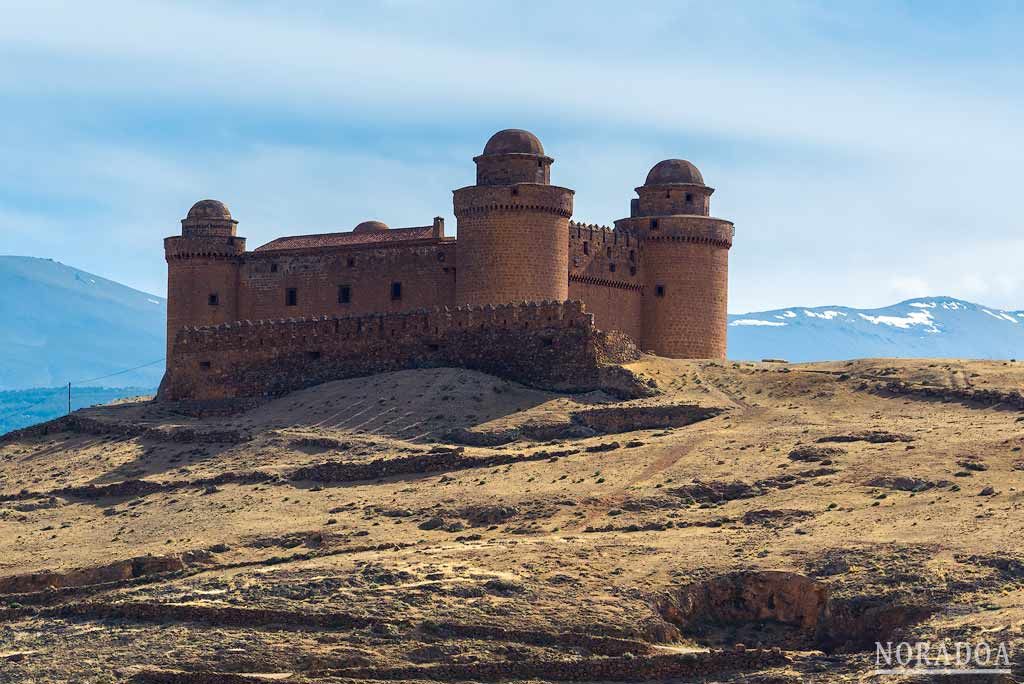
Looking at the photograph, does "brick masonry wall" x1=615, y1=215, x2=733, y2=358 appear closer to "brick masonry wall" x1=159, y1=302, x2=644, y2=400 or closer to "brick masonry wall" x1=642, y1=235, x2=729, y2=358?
"brick masonry wall" x1=642, y1=235, x2=729, y2=358

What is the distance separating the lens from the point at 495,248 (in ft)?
211

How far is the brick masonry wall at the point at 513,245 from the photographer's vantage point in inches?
2520

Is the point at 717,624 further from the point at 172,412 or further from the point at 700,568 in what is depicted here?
the point at 172,412

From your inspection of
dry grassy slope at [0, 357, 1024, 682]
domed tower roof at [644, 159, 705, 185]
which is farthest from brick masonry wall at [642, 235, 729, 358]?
dry grassy slope at [0, 357, 1024, 682]

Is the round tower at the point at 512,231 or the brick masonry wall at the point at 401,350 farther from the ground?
the round tower at the point at 512,231

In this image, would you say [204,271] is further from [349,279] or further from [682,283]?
[682,283]

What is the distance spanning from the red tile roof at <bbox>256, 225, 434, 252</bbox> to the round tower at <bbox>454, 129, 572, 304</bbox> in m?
4.37

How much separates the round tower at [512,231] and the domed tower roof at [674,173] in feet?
22.2

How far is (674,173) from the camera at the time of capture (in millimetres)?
70812

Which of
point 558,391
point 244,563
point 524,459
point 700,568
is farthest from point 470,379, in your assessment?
point 700,568

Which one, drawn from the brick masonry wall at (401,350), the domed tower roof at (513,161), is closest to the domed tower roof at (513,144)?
the domed tower roof at (513,161)

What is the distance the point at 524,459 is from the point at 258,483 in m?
8.06

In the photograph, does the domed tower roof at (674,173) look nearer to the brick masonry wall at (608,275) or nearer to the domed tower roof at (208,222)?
the brick masonry wall at (608,275)

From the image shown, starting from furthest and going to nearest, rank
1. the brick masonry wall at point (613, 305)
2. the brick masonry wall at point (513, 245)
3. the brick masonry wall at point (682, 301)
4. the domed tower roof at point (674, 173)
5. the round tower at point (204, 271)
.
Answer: the round tower at point (204, 271) → the domed tower roof at point (674, 173) → the brick masonry wall at point (682, 301) → the brick masonry wall at point (613, 305) → the brick masonry wall at point (513, 245)
